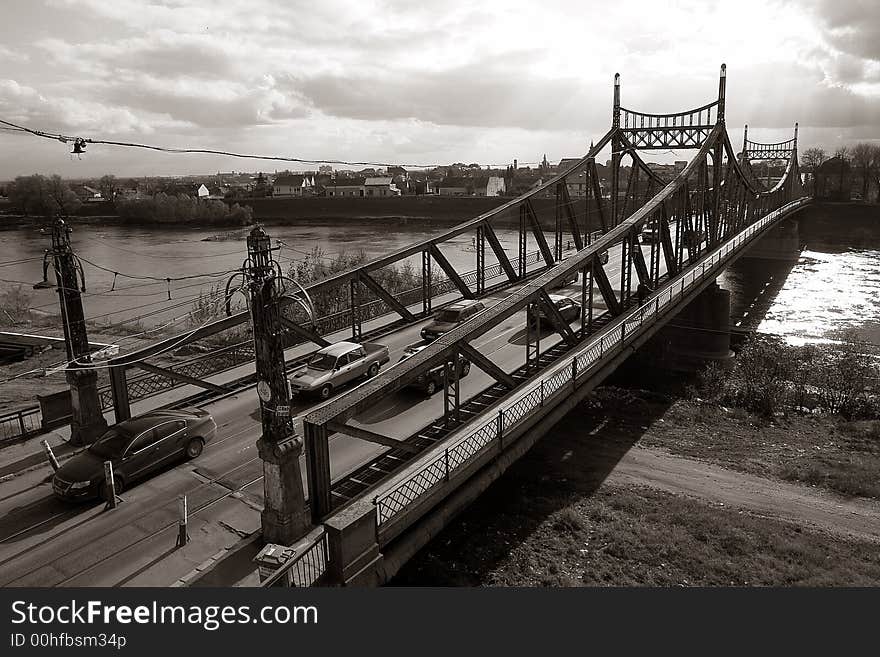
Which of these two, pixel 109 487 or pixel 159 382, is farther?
pixel 159 382

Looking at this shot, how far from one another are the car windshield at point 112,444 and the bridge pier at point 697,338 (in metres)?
26.4

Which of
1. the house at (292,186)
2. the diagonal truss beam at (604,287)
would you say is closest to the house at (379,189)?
the house at (292,186)

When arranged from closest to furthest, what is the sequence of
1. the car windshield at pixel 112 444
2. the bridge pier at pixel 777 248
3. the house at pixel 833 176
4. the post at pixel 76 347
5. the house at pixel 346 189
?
the car windshield at pixel 112 444
the post at pixel 76 347
the bridge pier at pixel 777 248
the house at pixel 833 176
the house at pixel 346 189

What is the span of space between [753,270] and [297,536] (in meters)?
67.0

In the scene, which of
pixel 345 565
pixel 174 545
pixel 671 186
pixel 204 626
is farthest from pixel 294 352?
pixel 671 186

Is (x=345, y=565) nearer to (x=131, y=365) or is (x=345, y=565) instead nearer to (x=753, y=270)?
(x=131, y=365)

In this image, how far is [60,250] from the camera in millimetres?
14461

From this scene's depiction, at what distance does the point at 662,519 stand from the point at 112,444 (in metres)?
13.5

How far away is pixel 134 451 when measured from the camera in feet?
43.9

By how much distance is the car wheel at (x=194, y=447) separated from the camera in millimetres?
14461

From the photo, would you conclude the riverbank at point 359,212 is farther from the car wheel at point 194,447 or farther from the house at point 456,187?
the car wheel at point 194,447

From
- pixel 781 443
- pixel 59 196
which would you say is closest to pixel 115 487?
pixel 781 443

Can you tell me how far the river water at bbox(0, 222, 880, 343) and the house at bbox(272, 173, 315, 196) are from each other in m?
53.2

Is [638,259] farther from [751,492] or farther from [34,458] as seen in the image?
[34,458]
